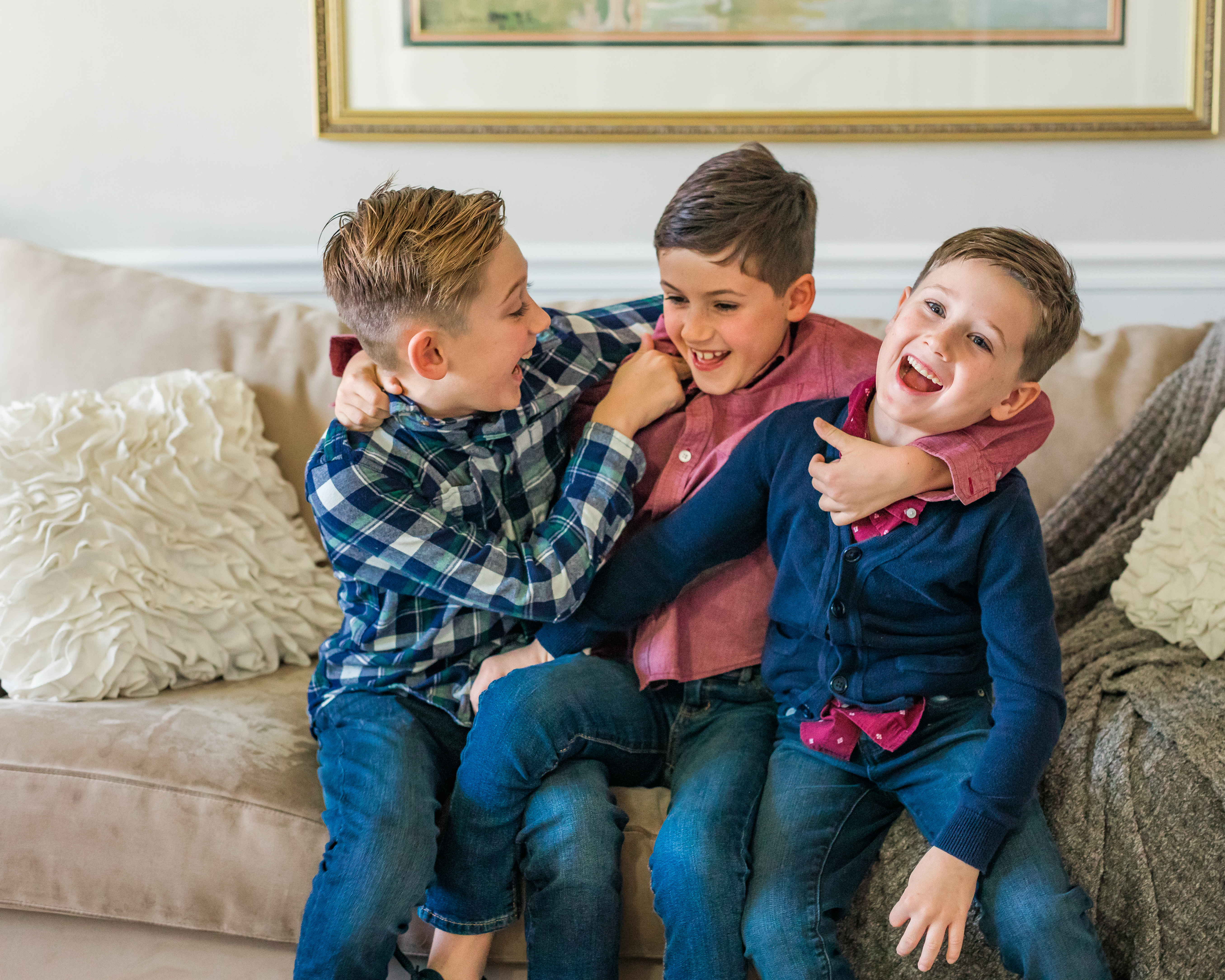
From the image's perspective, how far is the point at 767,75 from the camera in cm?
192

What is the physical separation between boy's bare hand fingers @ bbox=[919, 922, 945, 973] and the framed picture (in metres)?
1.46

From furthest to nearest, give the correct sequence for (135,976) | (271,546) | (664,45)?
(664,45)
(271,546)
(135,976)

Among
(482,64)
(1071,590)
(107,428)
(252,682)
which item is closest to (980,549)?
(1071,590)

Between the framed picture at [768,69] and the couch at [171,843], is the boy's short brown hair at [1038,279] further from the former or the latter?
the framed picture at [768,69]

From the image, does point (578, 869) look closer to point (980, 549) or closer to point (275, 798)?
point (275, 798)

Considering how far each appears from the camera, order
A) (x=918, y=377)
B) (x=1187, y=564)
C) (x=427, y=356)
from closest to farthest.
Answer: (x=918, y=377)
(x=427, y=356)
(x=1187, y=564)

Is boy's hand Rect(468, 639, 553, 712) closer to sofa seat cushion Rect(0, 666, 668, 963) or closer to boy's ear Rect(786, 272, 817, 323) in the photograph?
sofa seat cushion Rect(0, 666, 668, 963)

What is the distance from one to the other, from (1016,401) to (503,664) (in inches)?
26.0

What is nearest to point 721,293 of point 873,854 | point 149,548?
point 873,854

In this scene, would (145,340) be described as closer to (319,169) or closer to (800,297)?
(319,169)

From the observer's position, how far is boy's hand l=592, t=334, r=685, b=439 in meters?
1.26

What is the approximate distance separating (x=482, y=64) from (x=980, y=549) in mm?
1401

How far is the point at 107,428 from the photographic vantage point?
1420 millimetres

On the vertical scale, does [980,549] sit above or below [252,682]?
above
